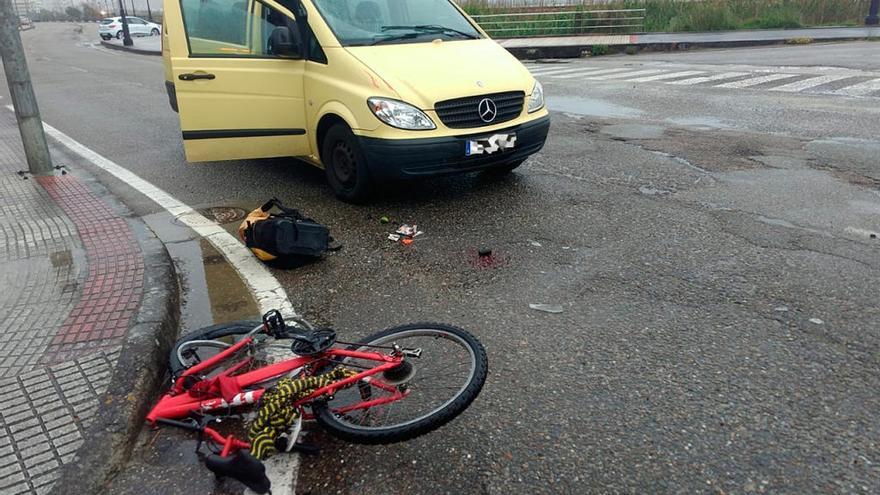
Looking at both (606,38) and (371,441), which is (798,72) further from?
(371,441)

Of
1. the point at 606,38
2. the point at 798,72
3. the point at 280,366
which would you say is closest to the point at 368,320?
the point at 280,366

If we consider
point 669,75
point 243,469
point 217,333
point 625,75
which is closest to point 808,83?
point 669,75

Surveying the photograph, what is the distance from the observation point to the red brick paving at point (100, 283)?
11.9ft

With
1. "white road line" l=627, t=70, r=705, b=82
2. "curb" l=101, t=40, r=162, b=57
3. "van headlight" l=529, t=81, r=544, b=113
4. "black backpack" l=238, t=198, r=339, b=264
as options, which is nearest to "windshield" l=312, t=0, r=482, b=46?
"van headlight" l=529, t=81, r=544, b=113

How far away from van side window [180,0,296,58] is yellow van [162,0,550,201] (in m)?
0.01

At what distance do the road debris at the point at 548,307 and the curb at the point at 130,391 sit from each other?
7.05 feet

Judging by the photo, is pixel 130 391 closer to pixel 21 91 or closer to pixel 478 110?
pixel 478 110

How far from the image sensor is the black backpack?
4.68 metres

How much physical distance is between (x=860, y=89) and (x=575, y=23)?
50.8 ft

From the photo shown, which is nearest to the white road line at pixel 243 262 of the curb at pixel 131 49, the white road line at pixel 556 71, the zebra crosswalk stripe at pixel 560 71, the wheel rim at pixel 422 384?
the wheel rim at pixel 422 384

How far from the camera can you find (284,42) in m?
6.03

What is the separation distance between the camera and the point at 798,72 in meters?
14.2

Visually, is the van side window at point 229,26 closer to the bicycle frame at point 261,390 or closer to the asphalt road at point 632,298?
the asphalt road at point 632,298

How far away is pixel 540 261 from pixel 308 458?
2.44 metres
